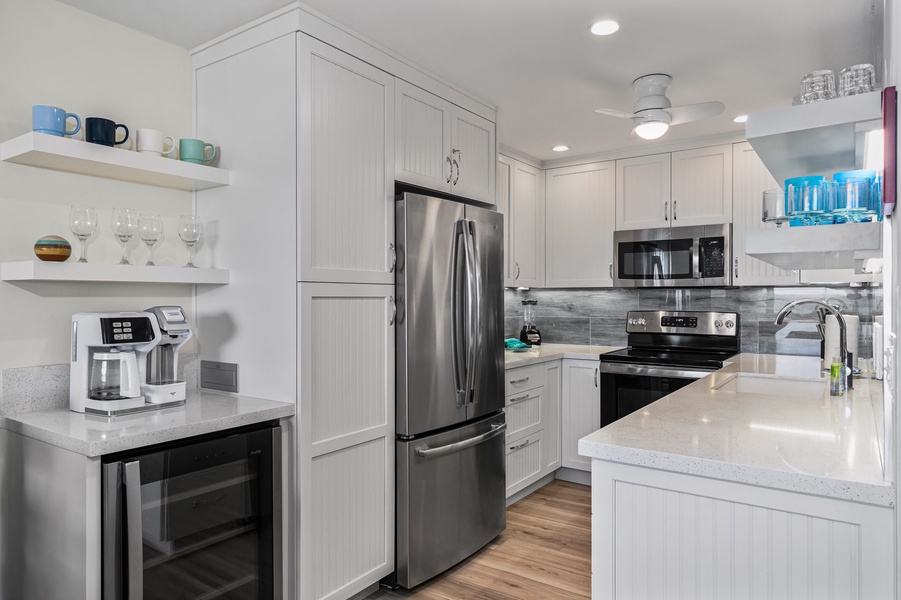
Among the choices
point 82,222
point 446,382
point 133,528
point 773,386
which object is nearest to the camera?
point 133,528

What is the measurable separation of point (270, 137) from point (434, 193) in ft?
3.12

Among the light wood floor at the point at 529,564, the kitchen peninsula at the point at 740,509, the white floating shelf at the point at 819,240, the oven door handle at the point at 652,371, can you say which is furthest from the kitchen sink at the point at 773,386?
the light wood floor at the point at 529,564

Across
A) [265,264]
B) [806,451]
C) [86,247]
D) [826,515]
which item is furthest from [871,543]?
[86,247]

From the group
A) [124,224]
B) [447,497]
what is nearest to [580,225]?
[447,497]

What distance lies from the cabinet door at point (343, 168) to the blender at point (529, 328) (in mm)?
2204

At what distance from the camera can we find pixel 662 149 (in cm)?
416

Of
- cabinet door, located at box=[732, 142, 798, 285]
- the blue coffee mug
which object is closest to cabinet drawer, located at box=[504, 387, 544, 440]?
cabinet door, located at box=[732, 142, 798, 285]

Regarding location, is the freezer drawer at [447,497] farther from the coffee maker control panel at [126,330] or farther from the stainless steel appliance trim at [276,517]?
the coffee maker control panel at [126,330]

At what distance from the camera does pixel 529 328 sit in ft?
15.2

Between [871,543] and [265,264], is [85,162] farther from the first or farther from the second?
[871,543]

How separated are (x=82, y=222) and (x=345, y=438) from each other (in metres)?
1.24

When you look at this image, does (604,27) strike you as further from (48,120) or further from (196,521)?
(196,521)

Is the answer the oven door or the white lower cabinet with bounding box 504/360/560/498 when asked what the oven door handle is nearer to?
the oven door

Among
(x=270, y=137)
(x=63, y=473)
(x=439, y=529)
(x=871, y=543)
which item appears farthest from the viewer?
(x=439, y=529)
